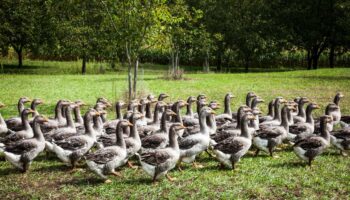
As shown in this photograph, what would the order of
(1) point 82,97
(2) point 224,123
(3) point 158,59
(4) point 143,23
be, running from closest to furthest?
(2) point 224,123 < (4) point 143,23 < (1) point 82,97 < (3) point 158,59

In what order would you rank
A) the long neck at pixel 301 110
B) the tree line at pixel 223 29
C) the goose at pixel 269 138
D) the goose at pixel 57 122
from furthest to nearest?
1. the tree line at pixel 223 29
2. the long neck at pixel 301 110
3. the goose at pixel 57 122
4. the goose at pixel 269 138

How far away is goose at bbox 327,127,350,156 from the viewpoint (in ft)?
39.2

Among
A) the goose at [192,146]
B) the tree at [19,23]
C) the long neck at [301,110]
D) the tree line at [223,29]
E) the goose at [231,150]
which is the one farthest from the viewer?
the tree line at [223,29]

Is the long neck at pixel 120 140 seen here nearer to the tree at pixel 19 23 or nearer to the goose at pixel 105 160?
the goose at pixel 105 160

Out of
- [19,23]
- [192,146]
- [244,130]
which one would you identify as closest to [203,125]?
[192,146]

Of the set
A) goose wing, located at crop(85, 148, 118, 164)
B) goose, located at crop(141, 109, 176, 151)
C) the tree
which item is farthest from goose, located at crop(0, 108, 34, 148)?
the tree

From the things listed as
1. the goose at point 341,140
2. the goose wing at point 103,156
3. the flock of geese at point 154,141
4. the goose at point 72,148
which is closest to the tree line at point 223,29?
the flock of geese at point 154,141

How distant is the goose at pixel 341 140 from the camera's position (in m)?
11.9

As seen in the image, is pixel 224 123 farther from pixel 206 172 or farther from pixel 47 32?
pixel 47 32

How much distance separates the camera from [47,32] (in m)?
47.1

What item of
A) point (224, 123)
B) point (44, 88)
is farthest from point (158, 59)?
point (224, 123)

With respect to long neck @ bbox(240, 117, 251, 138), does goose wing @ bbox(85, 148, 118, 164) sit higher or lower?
lower

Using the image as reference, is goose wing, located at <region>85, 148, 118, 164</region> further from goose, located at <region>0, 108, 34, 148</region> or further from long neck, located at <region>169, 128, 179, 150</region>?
goose, located at <region>0, 108, 34, 148</region>

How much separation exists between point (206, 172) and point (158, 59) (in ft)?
185
